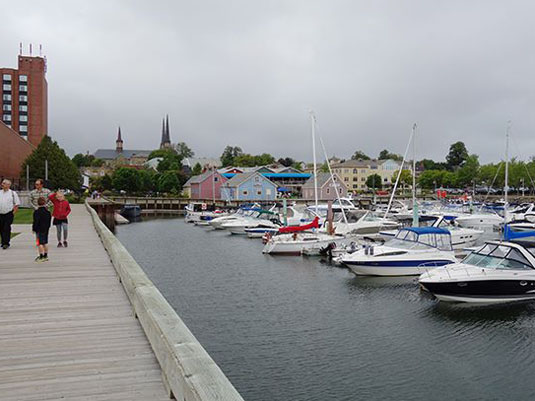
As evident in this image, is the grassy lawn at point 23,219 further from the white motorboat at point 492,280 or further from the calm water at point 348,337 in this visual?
the white motorboat at point 492,280

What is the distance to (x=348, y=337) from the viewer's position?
16.5m

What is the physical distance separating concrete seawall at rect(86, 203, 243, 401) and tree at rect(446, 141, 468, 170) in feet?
605

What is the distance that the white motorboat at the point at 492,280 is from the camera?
19734 millimetres

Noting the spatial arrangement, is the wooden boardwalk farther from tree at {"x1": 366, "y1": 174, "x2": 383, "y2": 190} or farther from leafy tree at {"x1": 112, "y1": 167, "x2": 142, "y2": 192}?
tree at {"x1": 366, "y1": 174, "x2": 383, "y2": 190}

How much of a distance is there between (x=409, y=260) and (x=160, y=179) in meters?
102

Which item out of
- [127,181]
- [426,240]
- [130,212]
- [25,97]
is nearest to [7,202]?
[426,240]

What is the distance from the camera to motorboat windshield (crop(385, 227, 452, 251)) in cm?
2633

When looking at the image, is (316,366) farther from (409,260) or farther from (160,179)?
(160,179)

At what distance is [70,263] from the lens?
14.2 meters

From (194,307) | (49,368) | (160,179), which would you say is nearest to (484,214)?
(194,307)

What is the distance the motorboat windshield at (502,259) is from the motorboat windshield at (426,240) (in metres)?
5.33

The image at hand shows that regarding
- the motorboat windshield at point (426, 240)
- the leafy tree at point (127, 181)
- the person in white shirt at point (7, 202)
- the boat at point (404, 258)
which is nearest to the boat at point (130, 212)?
the leafy tree at point (127, 181)

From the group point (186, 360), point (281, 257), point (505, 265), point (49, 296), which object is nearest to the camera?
point (186, 360)

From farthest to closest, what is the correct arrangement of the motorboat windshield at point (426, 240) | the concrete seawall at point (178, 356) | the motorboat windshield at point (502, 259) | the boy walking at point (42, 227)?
the motorboat windshield at point (426, 240) → the motorboat windshield at point (502, 259) → the boy walking at point (42, 227) → the concrete seawall at point (178, 356)
